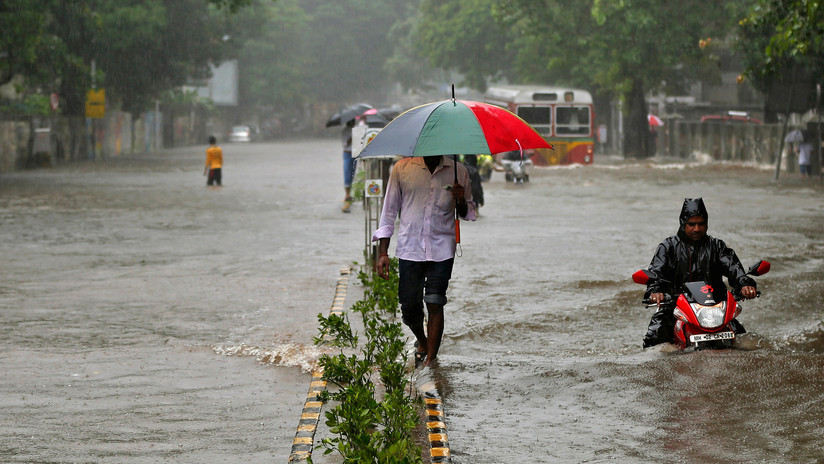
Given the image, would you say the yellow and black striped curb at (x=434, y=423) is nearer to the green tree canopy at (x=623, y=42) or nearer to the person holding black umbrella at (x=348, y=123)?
the person holding black umbrella at (x=348, y=123)

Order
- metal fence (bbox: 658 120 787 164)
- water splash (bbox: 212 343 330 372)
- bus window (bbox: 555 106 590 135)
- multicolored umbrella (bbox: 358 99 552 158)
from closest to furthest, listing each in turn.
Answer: multicolored umbrella (bbox: 358 99 552 158) → water splash (bbox: 212 343 330 372) → metal fence (bbox: 658 120 787 164) → bus window (bbox: 555 106 590 135)

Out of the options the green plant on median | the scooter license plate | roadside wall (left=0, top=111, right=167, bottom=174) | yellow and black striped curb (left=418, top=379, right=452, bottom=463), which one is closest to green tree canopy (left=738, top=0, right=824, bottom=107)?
the scooter license plate

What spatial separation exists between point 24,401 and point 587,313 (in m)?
5.28

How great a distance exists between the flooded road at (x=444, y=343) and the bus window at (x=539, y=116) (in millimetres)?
18229

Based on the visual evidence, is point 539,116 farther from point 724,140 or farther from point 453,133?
point 453,133

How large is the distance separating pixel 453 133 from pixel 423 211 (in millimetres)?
617

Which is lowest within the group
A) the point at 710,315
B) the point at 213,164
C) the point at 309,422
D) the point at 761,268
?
the point at 309,422

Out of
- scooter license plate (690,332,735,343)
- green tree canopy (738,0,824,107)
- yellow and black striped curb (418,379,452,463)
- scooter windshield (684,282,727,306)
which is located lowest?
yellow and black striped curb (418,379,452,463)

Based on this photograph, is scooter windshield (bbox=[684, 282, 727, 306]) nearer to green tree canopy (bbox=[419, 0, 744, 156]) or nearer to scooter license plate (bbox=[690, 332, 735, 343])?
scooter license plate (bbox=[690, 332, 735, 343])

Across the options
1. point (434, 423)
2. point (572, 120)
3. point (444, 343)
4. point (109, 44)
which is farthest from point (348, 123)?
point (109, 44)

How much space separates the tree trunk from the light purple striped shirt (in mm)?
38021

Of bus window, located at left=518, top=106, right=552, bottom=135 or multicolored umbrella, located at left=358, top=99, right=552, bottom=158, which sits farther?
bus window, located at left=518, top=106, right=552, bottom=135

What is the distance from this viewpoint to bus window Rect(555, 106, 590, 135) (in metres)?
39.9

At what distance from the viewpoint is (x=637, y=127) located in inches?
Result: 1812
